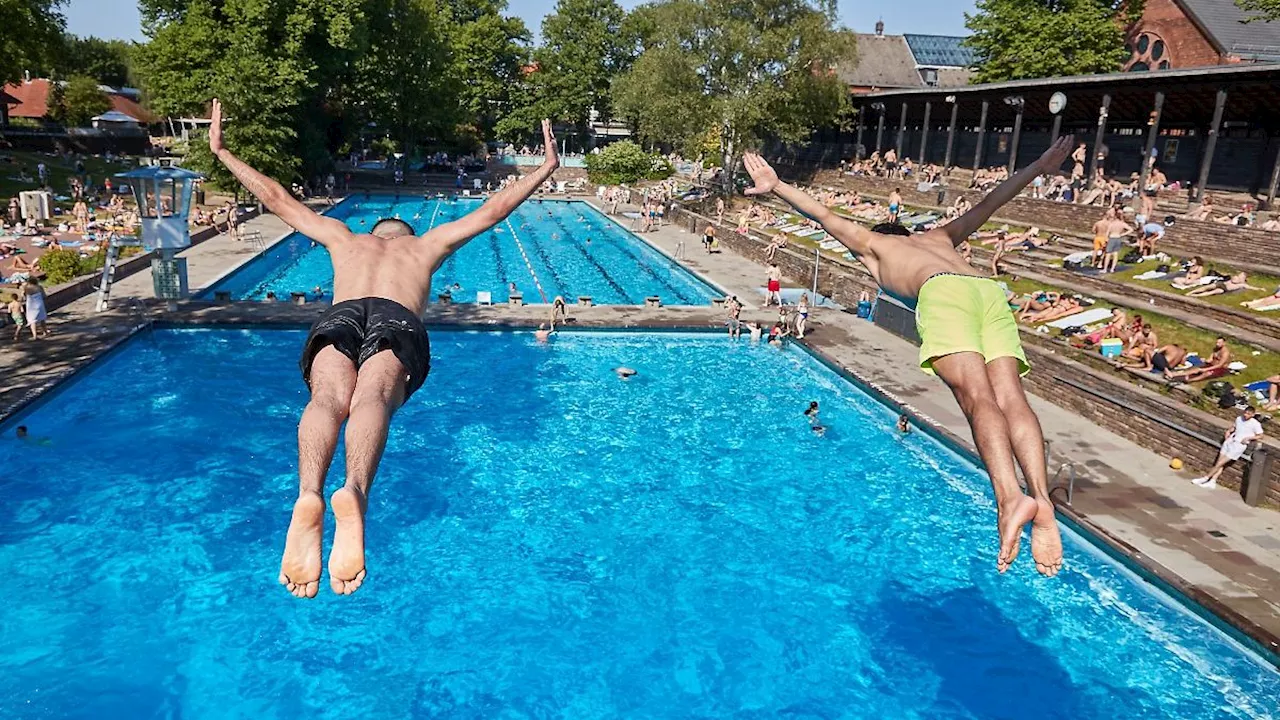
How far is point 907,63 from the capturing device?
6525 centimetres

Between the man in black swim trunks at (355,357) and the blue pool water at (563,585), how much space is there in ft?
19.0

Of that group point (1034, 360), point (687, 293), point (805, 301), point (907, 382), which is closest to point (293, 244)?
point (687, 293)

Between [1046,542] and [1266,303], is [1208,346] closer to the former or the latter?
[1266,303]

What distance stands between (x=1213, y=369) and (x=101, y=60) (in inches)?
4029

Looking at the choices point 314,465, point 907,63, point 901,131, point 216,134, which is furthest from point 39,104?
point 314,465

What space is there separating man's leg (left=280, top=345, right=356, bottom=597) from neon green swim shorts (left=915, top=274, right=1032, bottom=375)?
3.21 m

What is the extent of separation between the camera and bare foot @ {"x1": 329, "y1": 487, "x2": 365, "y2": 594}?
3.76m

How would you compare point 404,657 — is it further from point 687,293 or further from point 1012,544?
point 687,293

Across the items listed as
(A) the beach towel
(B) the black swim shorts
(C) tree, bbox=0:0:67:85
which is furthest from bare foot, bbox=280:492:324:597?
(C) tree, bbox=0:0:67:85

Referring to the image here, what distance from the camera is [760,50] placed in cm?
4181

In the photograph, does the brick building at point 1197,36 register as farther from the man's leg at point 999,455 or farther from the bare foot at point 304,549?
the bare foot at point 304,549

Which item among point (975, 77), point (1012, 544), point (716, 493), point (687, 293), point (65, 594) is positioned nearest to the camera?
point (1012, 544)

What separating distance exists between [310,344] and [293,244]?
107 feet

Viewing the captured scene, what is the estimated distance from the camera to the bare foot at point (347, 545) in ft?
12.3
